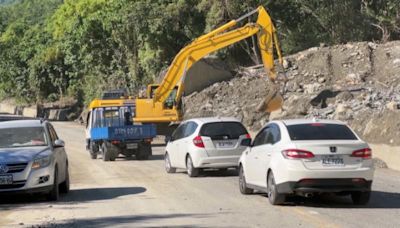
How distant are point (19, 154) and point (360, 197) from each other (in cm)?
683

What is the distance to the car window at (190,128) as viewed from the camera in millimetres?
20983

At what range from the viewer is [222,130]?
67.5 feet

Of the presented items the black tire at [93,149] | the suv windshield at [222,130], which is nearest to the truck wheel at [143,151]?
the black tire at [93,149]

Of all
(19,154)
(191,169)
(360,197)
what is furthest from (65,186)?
(360,197)

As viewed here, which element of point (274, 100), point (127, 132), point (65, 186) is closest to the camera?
point (65, 186)

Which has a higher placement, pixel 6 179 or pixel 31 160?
pixel 31 160

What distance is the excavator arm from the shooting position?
3375 centimetres

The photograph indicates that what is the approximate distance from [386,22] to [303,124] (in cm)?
3436

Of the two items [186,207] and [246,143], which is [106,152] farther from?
[186,207]

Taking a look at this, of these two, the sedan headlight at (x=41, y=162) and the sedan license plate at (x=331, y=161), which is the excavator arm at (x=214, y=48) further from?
the sedan license plate at (x=331, y=161)

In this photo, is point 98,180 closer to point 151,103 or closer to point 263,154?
point 263,154

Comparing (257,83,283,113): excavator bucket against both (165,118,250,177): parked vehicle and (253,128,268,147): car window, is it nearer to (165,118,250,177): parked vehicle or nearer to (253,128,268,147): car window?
(165,118,250,177): parked vehicle

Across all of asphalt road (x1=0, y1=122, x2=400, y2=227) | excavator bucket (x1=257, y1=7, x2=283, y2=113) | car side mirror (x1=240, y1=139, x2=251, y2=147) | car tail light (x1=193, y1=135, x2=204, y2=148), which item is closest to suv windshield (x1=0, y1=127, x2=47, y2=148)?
asphalt road (x1=0, y1=122, x2=400, y2=227)

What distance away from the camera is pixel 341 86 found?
38.9 m
